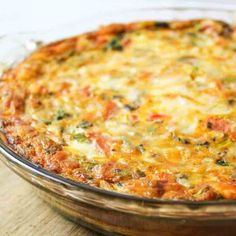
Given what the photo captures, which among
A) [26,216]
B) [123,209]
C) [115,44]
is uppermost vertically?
[123,209]

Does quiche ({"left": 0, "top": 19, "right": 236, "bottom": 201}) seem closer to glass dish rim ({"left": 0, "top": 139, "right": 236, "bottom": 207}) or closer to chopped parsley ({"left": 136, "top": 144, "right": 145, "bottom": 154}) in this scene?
chopped parsley ({"left": 136, "top": 144, "right": 145, "bottom": 154})

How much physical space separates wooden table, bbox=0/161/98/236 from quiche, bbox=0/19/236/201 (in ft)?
0.79

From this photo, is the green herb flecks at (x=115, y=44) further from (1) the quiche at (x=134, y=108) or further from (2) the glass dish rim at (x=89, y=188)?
(2) the glass dish rim at (x=89, y=188)

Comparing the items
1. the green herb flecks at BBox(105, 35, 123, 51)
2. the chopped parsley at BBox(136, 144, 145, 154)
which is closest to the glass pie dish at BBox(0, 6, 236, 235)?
the chopped parsley at BBox(136, 144, 145, 154)

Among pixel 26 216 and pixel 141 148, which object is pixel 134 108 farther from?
pixel 26 216

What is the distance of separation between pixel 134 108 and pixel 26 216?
76cm

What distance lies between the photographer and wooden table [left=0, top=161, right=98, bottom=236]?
7.79ft

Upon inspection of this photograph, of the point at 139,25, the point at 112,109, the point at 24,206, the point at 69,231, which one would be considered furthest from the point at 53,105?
the point at 139,25

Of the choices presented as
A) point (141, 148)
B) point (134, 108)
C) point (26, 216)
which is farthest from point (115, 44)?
point (26, 216)

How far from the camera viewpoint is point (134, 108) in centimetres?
284

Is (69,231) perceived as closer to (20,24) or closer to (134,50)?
(134,50)

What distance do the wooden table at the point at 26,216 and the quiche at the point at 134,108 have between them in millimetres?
242

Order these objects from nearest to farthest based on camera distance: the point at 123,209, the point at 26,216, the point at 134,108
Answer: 1. the point at 123,209
2. the point at 26,216
3. the point at 134,108

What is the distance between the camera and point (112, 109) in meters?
2.85
